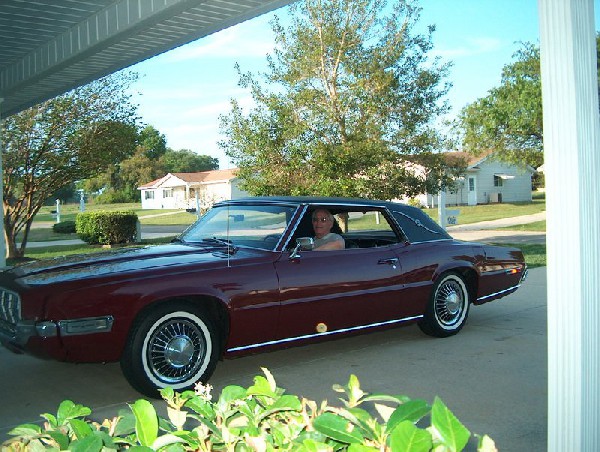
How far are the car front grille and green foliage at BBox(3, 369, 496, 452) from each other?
3.19 metres

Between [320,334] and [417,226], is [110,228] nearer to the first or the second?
[417,226]

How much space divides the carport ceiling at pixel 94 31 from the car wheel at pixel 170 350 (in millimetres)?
3078

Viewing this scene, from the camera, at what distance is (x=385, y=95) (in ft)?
44.8

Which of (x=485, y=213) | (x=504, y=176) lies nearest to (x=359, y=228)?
(x=485, y=213)

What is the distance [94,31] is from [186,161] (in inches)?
2732

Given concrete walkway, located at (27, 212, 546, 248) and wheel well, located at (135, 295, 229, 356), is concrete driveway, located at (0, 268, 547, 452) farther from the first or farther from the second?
concrete walkway, located at (27, 212, 546, 248)

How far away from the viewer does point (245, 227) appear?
18.9ft

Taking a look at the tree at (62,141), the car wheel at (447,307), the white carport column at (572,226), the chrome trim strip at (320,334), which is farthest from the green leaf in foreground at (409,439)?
the tree at (62,141)

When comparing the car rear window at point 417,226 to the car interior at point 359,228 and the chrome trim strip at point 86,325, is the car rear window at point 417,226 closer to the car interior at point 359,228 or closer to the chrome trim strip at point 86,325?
the car interior at point 359,228

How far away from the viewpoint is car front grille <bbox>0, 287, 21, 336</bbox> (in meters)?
4.55

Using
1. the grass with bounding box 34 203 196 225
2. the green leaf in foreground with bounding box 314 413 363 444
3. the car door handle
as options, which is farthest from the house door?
the green leaf in foreground with bounding box 314 413 363 444

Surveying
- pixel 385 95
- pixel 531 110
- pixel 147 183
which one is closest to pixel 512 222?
pixel 531 110

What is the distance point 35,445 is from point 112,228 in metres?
21.1

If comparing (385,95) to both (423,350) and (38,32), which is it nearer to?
(38,32)
